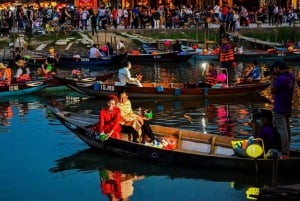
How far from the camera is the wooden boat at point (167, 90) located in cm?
2305

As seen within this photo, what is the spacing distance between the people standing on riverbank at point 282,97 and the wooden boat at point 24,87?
14192 millimetres

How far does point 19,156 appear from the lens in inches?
611

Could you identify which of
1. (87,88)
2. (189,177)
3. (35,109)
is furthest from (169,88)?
(189,177)

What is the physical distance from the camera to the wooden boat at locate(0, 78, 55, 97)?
24594 millimetres

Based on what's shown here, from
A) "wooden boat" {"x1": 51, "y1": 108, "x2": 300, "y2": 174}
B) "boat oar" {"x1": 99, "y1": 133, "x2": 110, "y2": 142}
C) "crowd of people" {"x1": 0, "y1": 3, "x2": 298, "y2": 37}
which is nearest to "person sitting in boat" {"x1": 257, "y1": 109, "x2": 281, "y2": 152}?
"wooden boat" {"x1": 51, "y1": 108, "x2": 300, "y2": 174}

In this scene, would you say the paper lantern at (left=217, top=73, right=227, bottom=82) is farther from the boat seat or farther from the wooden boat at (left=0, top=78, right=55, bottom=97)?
the boat seat

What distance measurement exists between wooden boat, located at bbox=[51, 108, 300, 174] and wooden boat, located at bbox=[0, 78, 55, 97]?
9205 millimetres

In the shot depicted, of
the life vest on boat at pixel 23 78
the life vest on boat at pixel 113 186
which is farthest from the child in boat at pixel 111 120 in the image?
the life vest on boat at pixel 23 78

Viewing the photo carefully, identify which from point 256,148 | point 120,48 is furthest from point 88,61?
point 256,148

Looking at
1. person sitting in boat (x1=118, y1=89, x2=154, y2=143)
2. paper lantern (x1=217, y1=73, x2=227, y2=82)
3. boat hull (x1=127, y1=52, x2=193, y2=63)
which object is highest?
person sitting in boat (x1=118, y1=89, x2=154, y2=143)

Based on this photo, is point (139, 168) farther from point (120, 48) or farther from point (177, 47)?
point (177, 47)

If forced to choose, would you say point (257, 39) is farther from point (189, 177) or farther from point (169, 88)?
point (189, 177)

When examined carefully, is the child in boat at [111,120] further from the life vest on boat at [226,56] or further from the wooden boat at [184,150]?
the life vest on boat at [226,56]

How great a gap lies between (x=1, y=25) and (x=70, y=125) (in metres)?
30.3
